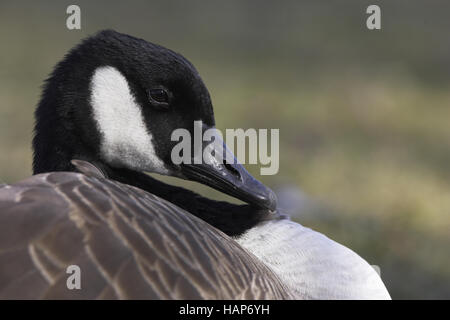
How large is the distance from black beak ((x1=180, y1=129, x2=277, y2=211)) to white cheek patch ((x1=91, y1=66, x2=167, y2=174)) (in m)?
0.15

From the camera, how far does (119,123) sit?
2.10 m

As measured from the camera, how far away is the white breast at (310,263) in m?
2.00

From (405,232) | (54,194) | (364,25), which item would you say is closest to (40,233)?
(54,194)

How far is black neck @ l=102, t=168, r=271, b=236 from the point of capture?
7.19ft

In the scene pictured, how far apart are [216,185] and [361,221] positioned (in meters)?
2.27

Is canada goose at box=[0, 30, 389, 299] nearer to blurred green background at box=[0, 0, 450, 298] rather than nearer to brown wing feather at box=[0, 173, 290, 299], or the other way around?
brown wing feather at box=[0, 173, 290, 299]

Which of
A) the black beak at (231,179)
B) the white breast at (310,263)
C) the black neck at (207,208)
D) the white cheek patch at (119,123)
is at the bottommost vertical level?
the white breast at (310,263)

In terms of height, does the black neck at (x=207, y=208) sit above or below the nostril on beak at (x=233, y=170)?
below

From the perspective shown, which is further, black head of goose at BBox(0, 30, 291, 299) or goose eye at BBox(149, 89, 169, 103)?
goose eye at BBox(149, 89, 169, 103)

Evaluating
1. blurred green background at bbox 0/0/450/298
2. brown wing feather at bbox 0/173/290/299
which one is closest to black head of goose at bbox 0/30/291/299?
brown wing feather at bbox 0/173/290/299

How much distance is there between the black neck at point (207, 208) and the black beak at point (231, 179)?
0.24 feet

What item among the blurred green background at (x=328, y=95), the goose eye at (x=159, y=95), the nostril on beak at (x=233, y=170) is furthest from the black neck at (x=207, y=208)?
the blurred green background at (x=328, y=95)

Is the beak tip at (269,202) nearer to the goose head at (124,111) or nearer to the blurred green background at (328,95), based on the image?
the goose head at (124,111)

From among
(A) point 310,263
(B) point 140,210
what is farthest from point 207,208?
(B) point 140,210
